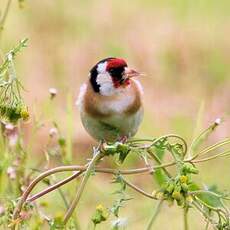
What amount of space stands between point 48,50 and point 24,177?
4.10 metres

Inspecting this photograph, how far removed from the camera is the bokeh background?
18.7 feet

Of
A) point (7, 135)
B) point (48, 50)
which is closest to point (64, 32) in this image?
point (48, 50)

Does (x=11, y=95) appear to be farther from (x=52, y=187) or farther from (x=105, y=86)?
(x=105, y=86)

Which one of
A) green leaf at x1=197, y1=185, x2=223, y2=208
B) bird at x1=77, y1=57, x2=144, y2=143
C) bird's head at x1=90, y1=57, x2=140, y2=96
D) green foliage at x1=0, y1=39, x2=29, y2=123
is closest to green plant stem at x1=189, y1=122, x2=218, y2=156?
green leaf at x1=197, y1=185, x2=223, y2=208

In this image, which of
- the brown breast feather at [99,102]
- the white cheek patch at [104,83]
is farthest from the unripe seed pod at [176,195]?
the white cheek patch at [104,83]

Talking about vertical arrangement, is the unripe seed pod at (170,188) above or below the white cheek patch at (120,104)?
below

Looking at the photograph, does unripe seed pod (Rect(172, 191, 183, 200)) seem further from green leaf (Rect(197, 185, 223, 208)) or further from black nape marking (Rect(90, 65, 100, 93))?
black nape marking (Rect(90, 65, 100, 93))

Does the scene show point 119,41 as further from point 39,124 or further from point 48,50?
point 39,124

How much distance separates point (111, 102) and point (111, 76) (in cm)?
8

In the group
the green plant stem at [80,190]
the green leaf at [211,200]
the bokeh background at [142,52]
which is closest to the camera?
the green plant stem at [80,190]

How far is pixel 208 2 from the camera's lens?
703 centimetres

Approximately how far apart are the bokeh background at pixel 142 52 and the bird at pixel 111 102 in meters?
2.10

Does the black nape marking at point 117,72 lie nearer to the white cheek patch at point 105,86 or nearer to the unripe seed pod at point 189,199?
the white cheek patch at point 105,86

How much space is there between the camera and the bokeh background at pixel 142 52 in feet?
18.7
